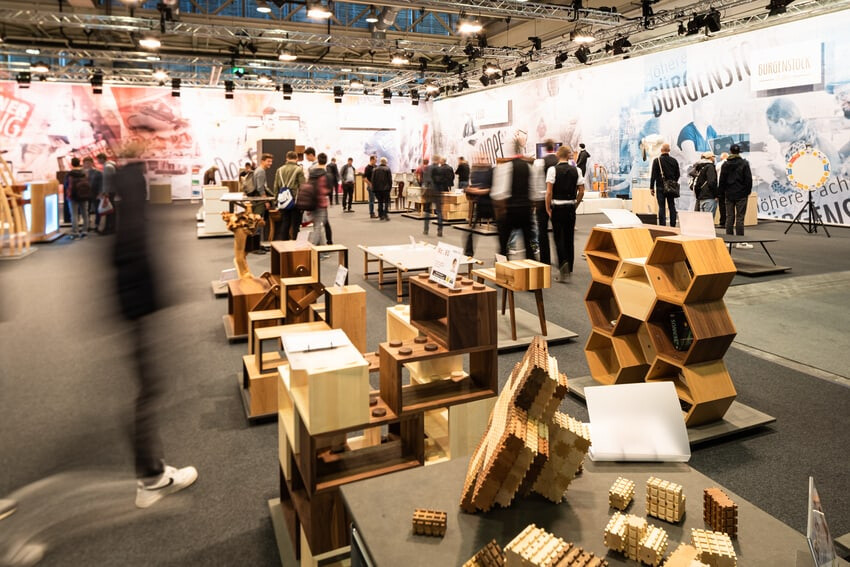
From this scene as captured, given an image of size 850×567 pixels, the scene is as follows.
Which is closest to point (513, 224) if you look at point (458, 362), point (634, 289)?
point (634, 289)

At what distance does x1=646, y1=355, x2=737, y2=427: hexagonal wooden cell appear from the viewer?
311 centimetres

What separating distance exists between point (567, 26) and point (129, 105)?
14592 mm

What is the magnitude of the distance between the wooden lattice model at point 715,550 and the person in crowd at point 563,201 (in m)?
6.32

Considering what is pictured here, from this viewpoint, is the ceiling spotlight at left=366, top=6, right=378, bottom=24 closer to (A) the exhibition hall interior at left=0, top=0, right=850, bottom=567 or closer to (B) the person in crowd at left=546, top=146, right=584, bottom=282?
(A) the exhibition hall interior at left=0, top=0, right=850, bottom=567

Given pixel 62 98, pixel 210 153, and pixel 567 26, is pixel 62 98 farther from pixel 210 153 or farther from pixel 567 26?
pixel 567 26

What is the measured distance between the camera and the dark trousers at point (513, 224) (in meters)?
6.28

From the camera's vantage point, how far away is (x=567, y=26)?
15570mm

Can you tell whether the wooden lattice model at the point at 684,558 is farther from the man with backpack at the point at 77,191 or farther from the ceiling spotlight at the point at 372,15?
the ceiling spotlight at the point at 372,15

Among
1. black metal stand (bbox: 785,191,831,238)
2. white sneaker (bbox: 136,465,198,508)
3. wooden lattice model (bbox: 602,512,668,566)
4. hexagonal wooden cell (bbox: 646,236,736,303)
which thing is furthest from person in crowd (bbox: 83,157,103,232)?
black metal stand (bbox: 785,191,831,238)

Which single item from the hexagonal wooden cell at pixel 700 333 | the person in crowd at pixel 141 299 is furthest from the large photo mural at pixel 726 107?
the person in crowd at pixel 141 299

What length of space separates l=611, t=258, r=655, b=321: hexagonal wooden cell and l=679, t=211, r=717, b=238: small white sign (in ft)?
1.00

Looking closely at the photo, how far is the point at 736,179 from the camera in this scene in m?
9.58

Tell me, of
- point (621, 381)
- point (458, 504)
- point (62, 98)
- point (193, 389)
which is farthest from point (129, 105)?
point (458, 504)

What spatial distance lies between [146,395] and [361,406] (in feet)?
4.60
